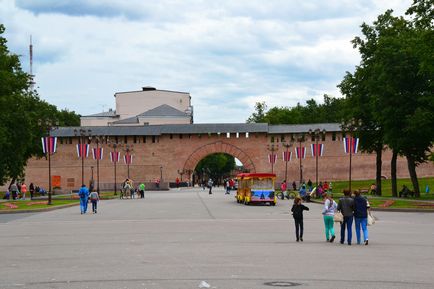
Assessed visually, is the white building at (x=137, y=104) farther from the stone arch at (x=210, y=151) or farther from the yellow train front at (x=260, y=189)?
the yellow train front at (x=260, y=189)

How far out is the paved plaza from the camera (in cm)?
1152

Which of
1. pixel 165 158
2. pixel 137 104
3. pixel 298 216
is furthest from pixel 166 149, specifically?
pixel 298 216

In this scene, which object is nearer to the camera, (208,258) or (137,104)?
(208,258)

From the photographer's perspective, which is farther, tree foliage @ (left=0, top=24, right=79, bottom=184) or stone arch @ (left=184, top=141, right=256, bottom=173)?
stone arch @ (left=184, top=141, right=256, bottom=173)

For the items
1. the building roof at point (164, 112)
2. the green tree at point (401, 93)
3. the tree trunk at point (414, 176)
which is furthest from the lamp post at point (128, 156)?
the tree trunk at point (414, 176)

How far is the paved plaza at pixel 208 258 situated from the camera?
11.5m

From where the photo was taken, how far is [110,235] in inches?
837

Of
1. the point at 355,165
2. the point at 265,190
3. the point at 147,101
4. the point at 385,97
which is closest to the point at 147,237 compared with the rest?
the point at 265,190

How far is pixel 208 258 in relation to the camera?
1475 centimetres

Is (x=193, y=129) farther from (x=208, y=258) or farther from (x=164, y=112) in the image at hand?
(x=208, y=258)

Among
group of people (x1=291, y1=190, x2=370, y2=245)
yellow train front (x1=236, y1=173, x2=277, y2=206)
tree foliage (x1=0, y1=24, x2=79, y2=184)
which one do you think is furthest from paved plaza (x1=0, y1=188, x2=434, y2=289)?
tree foliage (x1=0, y1=24, x2=79, y2=184)

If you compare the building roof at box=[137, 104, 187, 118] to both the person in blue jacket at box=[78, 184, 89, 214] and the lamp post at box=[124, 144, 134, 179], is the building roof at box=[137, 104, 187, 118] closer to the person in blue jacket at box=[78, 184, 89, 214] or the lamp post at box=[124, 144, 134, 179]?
the lamp post at box=[124, 144, 134, 179]

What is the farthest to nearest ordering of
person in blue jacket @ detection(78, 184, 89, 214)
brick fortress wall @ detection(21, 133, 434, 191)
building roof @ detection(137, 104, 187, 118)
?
building roof @ detection(137, 104, 187, 118) < brick fortress wall @ detection(21, 133, 434, 191) < person in blue jacket @ detection(78, 184, 89, 214)

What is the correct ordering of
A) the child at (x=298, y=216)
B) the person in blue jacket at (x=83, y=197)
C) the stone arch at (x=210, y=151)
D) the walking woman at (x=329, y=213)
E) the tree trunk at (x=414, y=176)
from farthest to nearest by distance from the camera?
the stone arch at (x=210, y=151), the tree trunk at (x=414, y=176), the person in blue jacket at (x=83, y=197), the child at (x=298, y=216), the walking woman at (x=329, y=213)
